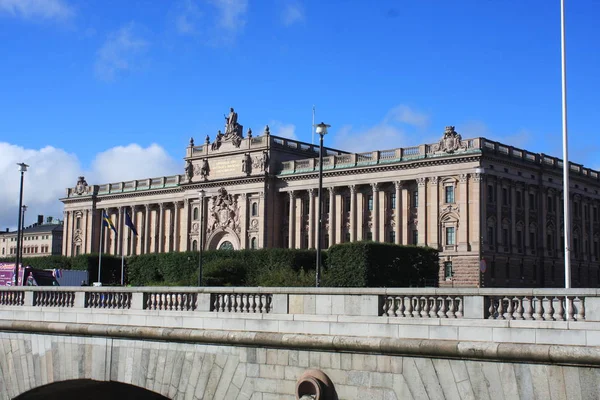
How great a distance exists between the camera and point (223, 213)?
348ft

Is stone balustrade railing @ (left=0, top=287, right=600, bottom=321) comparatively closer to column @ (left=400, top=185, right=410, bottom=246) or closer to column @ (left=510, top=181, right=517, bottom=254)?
column @ (left=400, top=185, right=410, bottom=246)

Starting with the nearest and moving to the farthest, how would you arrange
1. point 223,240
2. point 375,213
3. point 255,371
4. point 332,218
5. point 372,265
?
point 255,371
point 372,265
point 375,213
point 332,218
point 223,240

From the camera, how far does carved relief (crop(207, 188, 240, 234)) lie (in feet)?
344

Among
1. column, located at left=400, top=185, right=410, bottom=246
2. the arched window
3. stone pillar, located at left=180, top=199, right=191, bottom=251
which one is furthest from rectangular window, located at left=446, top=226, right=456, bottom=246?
stone pillar, located at left=180, top=199, right=191, bottom=251

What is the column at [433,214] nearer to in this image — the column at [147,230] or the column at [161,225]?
the column at [161,225]

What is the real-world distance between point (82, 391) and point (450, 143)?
6296 cm

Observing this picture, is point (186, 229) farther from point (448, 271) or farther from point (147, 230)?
point (448, 271)

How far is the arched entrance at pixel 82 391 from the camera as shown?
26.4 m

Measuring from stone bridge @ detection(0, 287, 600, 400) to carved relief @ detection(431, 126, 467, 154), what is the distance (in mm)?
62344

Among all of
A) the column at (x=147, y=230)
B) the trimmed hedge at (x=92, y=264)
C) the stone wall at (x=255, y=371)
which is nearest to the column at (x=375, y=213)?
the trimmed hedge at (x=92, y=264)

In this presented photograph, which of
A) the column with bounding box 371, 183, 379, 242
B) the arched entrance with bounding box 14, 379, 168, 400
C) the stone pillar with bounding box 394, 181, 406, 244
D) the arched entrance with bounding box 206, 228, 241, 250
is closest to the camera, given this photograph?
the arched entrance with bounding box 14, 379, 168, 400

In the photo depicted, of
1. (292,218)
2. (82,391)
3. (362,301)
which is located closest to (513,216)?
(292,218)

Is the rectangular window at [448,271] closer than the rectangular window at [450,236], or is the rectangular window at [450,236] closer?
the rectangular window at [448,271]

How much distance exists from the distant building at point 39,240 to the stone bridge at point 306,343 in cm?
14680
